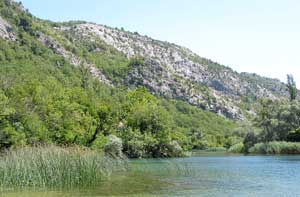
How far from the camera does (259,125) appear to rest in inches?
3812

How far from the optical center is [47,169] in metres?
29.9

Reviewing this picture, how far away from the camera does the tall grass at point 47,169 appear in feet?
96.0

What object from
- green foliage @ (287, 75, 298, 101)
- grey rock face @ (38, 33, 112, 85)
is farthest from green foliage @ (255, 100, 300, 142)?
grey rock face @ (38, 33, 112, 85)

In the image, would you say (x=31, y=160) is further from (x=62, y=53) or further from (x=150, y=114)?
(x=62, y=53)

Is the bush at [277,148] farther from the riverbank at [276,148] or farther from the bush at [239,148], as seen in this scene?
the bush at [239,148]

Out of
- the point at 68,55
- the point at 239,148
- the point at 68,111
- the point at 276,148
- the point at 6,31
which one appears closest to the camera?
the point at 68,111

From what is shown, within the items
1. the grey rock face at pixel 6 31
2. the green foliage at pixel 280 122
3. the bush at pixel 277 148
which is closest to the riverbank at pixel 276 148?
the bush at pixel 277 148

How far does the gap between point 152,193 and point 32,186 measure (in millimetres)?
6928

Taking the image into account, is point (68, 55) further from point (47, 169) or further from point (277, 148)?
Answer: point (47, 169)

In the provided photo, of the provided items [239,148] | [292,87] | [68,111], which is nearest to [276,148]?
[239,148]

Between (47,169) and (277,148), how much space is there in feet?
206

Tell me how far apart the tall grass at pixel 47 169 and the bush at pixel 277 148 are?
59.7 metres

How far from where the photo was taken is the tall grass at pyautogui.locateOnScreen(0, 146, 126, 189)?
2927cm

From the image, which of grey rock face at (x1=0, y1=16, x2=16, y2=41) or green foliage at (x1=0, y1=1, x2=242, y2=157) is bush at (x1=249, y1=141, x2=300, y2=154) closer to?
green foliage at (x1=0, y1=1, x2=242, y2=157)
